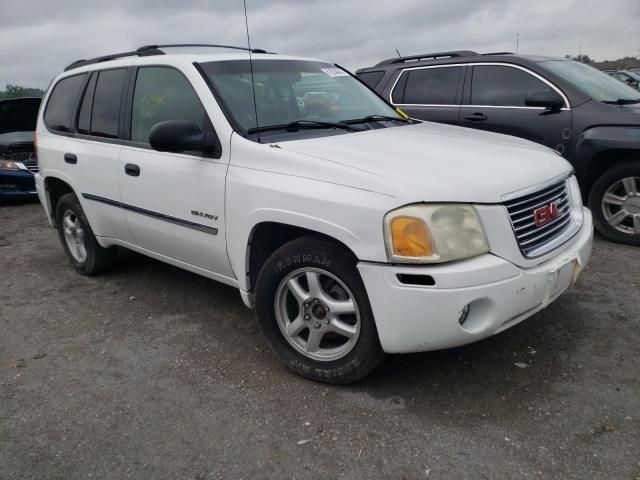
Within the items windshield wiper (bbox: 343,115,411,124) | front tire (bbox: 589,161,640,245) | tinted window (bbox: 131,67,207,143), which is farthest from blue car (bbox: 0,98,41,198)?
front tire (bbox: 589,161,640,245)

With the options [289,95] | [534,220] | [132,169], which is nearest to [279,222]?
[289,95]

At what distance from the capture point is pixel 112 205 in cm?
416

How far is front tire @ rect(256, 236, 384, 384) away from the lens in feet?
9.07

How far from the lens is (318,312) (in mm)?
2977

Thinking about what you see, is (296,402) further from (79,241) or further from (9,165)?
(9,165)

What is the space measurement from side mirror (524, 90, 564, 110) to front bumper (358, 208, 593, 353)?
3.08m

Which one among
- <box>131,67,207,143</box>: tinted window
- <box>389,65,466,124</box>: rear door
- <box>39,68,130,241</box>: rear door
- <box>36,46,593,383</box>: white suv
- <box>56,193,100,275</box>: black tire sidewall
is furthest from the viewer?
<box>389,65,466,124</box>: rear door

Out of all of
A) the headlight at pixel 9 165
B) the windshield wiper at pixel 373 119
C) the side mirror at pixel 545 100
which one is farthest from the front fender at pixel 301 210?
the headlight at pixel 9 165

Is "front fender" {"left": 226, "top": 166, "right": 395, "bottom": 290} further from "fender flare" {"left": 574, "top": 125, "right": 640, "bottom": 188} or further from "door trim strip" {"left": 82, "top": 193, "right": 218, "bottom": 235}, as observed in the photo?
"fender flare" {"left": 574, "top": 125, "right": 640, "bottom": 188}

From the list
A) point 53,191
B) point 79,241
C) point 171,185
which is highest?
point 171,185

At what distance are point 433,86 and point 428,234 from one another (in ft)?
14.0

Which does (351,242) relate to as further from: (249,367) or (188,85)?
(188,85)

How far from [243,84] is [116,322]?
1.86m

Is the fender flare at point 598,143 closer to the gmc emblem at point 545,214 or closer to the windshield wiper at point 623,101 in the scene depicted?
the windshield wiper at point 623,101
